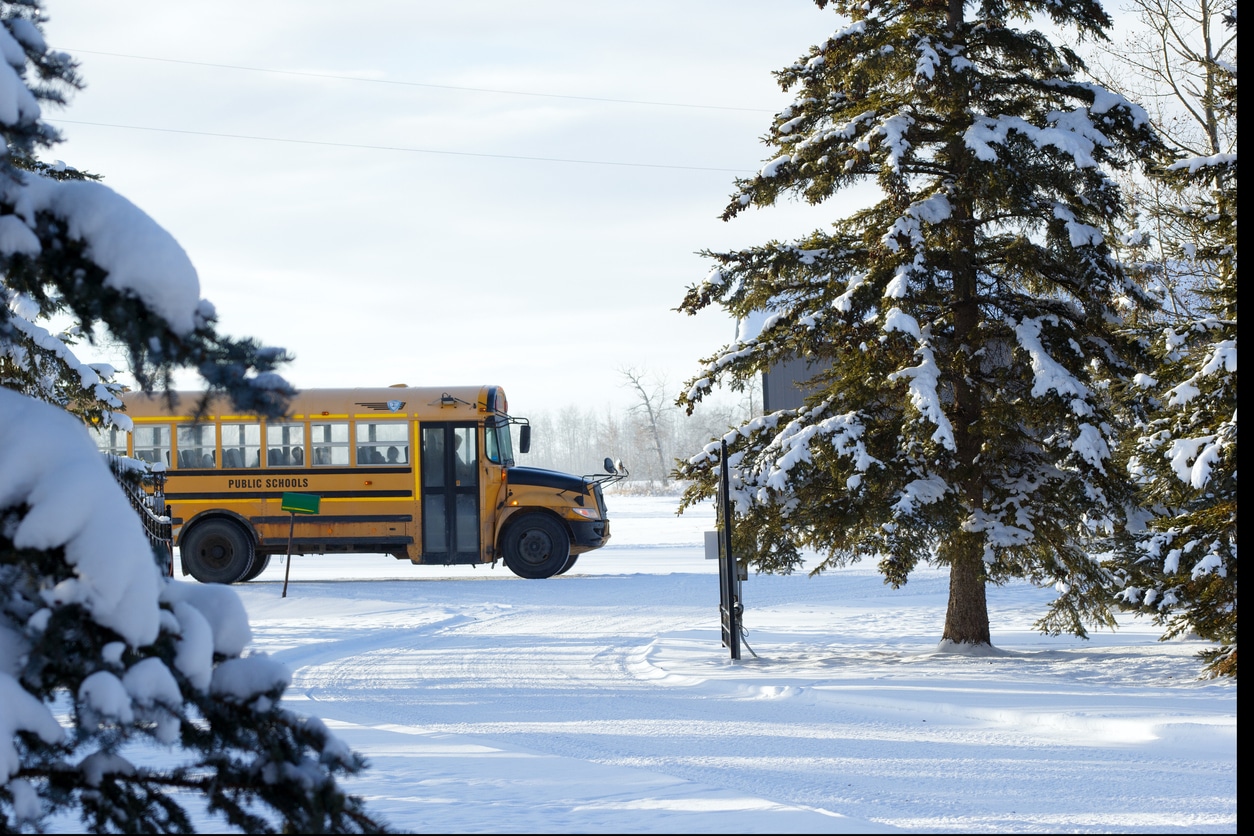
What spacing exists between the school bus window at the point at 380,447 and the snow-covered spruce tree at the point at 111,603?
17718 millimetres

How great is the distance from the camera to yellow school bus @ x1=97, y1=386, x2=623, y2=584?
2044 centimetres

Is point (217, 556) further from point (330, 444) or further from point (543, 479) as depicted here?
point (543, 479)

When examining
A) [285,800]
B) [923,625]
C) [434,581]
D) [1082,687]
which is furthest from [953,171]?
[434,581]

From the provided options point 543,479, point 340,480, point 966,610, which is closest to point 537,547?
point 543,479

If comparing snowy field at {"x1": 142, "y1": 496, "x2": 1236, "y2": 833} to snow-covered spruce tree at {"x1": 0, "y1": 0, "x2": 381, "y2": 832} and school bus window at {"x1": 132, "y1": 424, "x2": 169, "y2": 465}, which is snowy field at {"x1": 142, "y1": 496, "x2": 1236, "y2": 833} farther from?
school bus window at {"x1": 132, "y1": 424, "x2": 169, "y2": 465}

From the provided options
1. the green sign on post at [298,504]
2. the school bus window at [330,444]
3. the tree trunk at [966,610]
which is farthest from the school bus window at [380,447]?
the tree trunk at [966,610]

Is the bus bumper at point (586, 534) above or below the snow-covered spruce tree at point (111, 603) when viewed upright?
below

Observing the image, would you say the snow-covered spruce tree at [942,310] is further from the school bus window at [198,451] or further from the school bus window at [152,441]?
the school bus window at [152,441]

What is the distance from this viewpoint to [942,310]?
38.0 ft

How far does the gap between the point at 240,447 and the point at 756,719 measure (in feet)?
46.5

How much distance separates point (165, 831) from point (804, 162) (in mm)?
9424

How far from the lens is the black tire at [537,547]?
21.0 m

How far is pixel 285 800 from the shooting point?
8.98 feet
